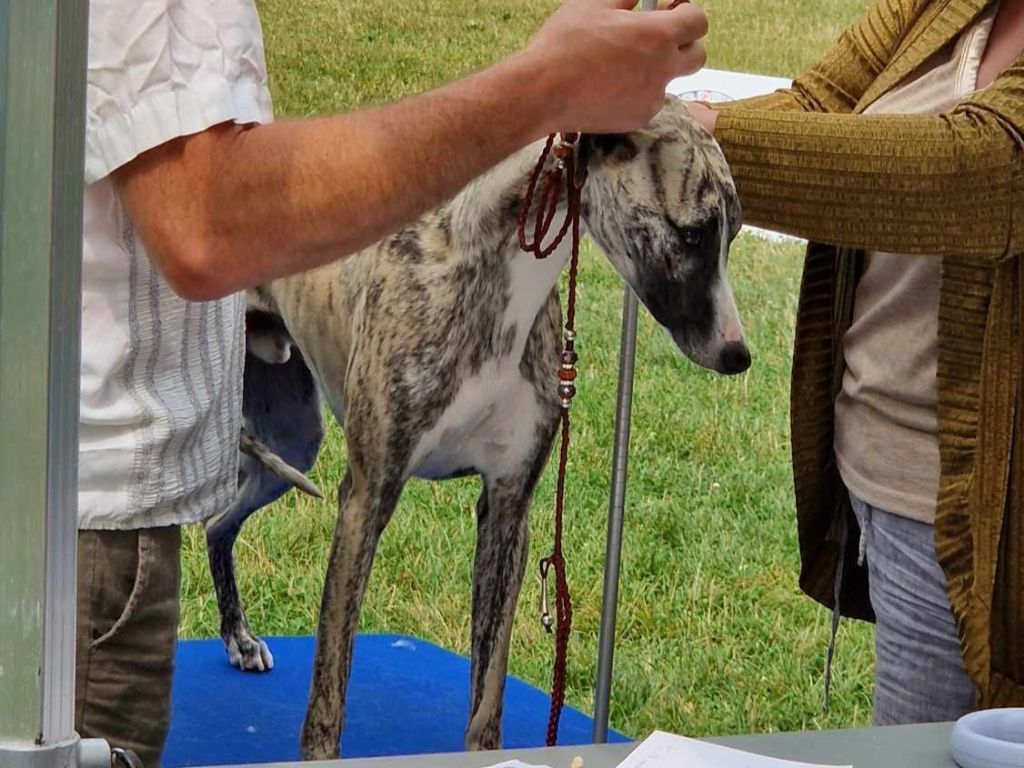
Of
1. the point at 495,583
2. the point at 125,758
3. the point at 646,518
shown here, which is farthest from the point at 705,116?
the point at 646,518

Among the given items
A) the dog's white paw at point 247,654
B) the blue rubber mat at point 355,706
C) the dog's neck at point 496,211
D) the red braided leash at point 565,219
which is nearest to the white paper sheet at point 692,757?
the red braided leash at point 565,219

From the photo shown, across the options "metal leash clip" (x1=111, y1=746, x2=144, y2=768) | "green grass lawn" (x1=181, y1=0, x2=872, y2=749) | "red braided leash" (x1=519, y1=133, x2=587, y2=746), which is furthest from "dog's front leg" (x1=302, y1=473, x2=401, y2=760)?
"metal leash clip" (x1=111, y1=746, x2=144, y2=768)

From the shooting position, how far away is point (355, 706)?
2.13m

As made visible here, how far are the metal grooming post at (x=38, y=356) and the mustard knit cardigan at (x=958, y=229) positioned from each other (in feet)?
3.18

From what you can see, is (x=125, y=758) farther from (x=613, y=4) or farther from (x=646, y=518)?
(x=646, y=518)

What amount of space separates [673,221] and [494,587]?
53cm

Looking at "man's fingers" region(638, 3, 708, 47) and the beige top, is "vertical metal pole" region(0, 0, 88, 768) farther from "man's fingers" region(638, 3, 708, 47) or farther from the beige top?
the beige top

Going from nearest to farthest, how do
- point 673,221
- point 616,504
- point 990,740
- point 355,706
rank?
point 990,740 < point 673,221 < point 616,504 < point 355,706

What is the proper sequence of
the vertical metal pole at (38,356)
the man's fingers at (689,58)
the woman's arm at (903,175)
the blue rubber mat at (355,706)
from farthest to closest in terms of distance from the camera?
the blue rubber mat at (355,706) < the woman's arm at (903,175) < the man's fingers at (689,58) < the vertical metal pole at (38,356)

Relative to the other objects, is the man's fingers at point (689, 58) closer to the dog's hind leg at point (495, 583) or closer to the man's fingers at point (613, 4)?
the man's fingers at point (613, 4)

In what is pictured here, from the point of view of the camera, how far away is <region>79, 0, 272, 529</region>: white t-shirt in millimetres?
→ 1105

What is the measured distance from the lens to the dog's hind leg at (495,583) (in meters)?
1.84

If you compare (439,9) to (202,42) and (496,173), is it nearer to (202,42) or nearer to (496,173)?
(496,173)

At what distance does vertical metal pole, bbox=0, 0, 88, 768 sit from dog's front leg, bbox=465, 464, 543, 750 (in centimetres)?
106
